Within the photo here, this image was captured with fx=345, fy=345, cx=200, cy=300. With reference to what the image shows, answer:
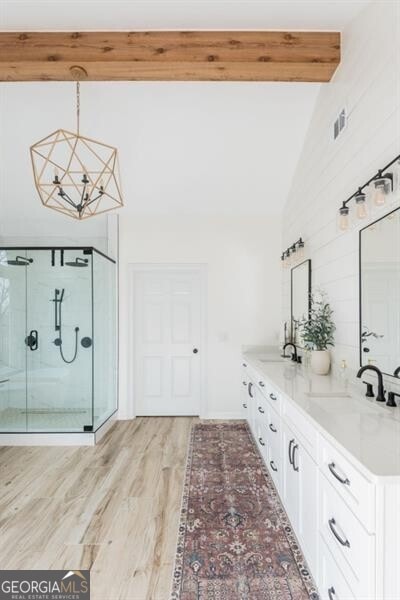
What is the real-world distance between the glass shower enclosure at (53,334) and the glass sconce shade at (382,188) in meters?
3.09

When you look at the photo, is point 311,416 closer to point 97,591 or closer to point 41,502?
point 97,591

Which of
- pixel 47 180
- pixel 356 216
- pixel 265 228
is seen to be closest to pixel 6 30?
pixel 47 180

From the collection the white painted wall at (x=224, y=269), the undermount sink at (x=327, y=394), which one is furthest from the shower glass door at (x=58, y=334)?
the undermount sink at (x=327, y=394)

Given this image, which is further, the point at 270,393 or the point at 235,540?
the point at 270,393

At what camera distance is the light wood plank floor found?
195cm

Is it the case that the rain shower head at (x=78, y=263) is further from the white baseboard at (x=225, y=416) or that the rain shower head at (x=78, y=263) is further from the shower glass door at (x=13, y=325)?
the white baseboard at (x=225, y=416)

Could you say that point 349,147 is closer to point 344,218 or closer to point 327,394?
point 344,218

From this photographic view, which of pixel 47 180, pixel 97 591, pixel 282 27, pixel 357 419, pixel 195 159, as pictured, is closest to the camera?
pixel 357 419

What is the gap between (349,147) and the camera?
2.53 meters

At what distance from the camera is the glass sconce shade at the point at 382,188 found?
1.97 meters

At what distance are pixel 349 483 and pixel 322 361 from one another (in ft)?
5.39

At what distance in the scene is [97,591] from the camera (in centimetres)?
179

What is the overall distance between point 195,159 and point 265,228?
140 cm

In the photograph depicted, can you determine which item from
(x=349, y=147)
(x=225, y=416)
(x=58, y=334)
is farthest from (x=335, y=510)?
(x=58, y=334)
